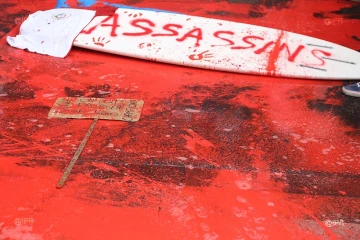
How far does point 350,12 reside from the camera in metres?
3.62

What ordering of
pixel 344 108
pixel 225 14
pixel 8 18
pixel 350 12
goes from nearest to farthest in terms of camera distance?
pixel 344 108, pixel 8 18, pixel 225 14, pixel 350 12

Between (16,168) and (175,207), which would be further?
(16,168)

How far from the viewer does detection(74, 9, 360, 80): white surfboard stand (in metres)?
2.70

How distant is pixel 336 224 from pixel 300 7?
2.54 meters

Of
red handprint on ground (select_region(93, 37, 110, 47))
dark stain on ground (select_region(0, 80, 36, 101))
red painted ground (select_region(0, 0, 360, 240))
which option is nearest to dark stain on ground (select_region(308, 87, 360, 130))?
red painted ground (select_region(0, 0, 360, 240))

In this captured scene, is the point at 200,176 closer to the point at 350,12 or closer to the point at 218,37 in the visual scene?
the point at 218,37

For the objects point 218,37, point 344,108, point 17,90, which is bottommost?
point 17,90

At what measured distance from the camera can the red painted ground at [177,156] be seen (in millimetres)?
1611

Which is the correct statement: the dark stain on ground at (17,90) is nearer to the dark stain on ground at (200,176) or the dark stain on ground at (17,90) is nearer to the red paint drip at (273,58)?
A: the dark stain on ground at (200,176)

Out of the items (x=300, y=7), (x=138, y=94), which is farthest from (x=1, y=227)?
(x=300, y=7)

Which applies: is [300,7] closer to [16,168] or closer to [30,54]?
[30,54]

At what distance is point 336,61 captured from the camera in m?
2.78

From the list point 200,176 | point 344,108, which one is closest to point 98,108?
point 200,176

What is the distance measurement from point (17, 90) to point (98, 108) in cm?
53
